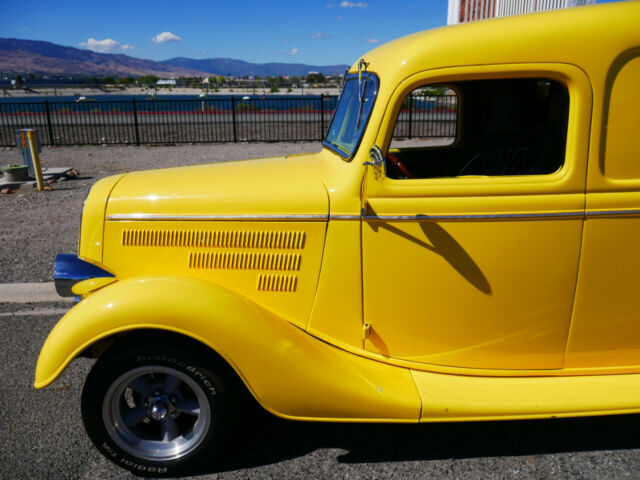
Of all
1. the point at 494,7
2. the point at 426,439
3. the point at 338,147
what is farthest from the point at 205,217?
the point at 494,7

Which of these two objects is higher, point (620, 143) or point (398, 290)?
point (620, 143)

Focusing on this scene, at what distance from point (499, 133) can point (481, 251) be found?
1.08m

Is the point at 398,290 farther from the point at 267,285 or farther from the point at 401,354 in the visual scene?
the point at 267,285

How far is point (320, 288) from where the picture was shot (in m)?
2.57

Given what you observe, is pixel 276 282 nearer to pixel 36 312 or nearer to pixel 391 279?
pixel 391 279

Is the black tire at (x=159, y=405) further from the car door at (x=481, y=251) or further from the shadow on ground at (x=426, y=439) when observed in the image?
the car door at (x=481, y=251)

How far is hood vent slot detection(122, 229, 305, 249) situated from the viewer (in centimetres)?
258

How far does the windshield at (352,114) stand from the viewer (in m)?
2.60

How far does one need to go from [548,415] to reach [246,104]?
29732mm

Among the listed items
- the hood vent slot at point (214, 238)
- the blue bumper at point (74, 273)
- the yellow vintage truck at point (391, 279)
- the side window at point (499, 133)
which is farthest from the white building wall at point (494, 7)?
the blue bumper at point (74, 273)

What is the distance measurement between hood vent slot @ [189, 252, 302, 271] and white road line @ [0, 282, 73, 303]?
2706 mm

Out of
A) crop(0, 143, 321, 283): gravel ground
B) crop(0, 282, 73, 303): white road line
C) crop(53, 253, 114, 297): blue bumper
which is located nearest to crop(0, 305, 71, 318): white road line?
crop(0, 282, 73, 303): white road line

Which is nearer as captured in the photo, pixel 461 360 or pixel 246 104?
pixel 461 360

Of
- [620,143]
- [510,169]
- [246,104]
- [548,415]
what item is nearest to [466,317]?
[548,415]
